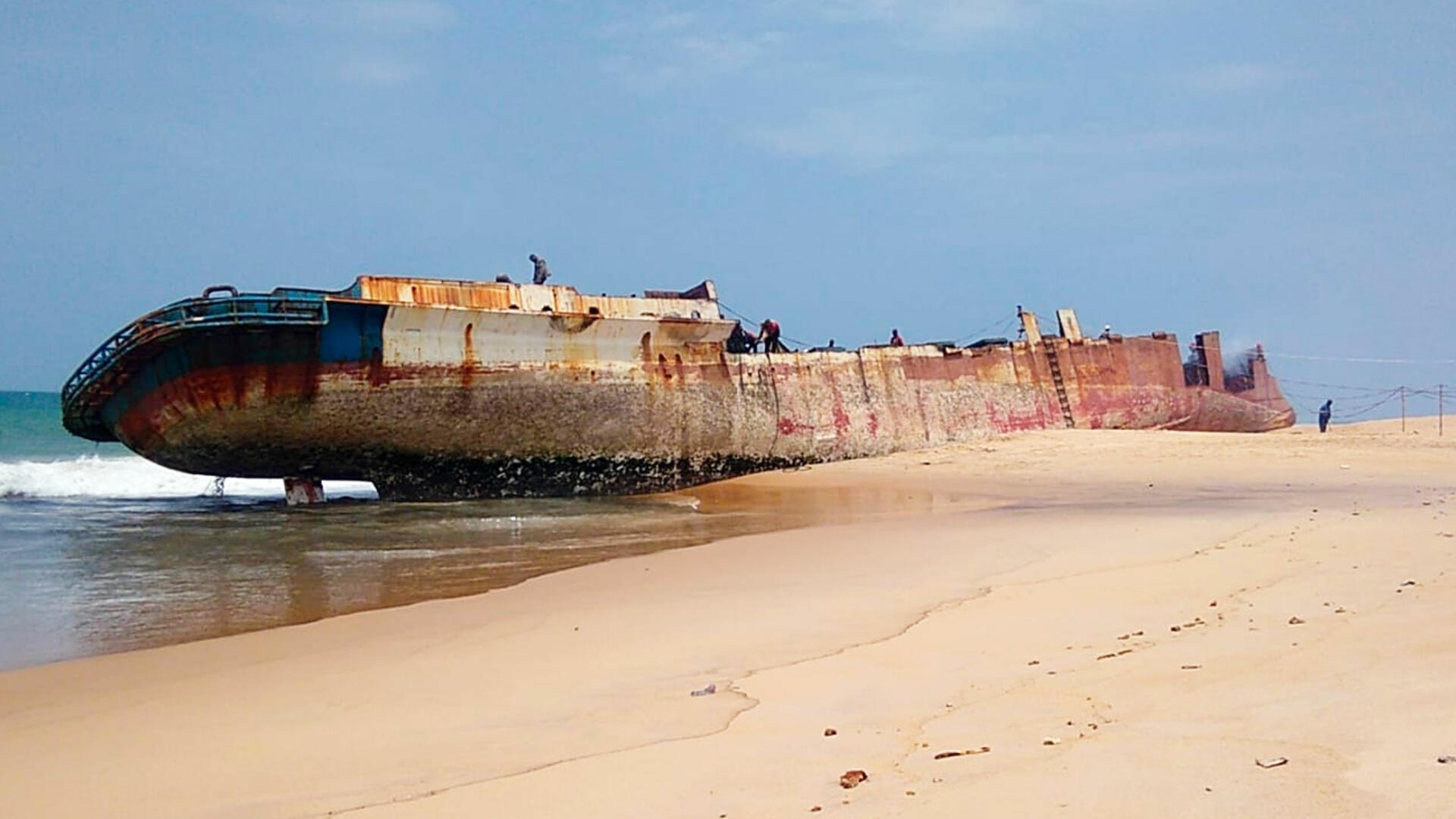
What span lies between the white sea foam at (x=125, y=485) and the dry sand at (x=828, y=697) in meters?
12.8

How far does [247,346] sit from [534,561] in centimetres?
608

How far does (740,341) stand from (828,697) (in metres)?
13.2

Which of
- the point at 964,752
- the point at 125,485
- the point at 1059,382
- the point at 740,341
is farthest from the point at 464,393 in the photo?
the point at 1059,382

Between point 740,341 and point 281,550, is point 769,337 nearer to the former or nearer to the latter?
point 740,341

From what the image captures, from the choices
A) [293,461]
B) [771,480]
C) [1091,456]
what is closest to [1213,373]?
[1091,456]

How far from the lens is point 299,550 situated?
31.5 feet

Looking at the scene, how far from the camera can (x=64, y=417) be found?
48.3 feet

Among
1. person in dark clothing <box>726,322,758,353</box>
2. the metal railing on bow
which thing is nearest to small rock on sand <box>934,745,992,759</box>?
the metal railing on bow

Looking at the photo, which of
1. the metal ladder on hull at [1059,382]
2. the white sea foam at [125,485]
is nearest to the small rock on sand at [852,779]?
the white sea foam at [125,485]

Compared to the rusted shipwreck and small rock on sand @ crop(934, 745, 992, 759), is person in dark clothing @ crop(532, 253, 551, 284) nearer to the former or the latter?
the rusted shipwreck

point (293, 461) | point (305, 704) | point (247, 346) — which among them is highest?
point (247, 346)

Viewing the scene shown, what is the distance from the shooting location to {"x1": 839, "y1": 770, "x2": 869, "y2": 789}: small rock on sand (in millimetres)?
2662

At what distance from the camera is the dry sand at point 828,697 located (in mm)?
2553

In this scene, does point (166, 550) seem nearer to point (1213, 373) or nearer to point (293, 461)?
point (293, 461)
